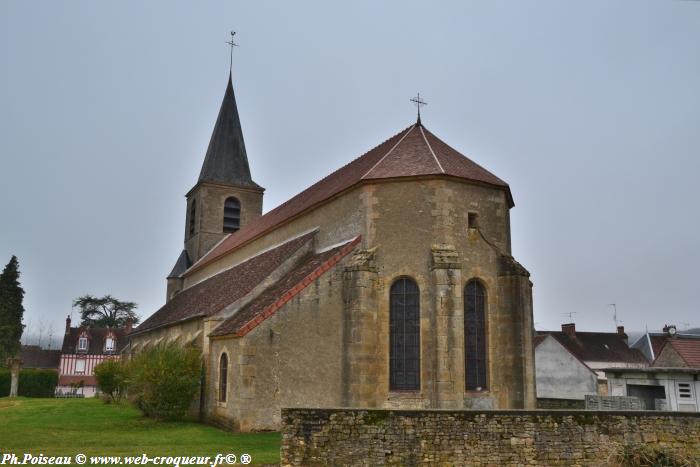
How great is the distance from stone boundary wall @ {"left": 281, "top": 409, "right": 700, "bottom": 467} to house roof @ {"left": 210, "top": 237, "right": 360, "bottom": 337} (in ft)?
18.4

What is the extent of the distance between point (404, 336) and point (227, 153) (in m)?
25.5

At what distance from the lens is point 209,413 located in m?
18.6

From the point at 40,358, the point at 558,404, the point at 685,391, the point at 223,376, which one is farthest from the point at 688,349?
the point at 40,358

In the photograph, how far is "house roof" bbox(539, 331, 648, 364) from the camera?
46844 mm

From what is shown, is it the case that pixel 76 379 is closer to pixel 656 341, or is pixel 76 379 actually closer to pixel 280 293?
pixel 280 293

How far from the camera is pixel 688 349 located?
24516 millimetres

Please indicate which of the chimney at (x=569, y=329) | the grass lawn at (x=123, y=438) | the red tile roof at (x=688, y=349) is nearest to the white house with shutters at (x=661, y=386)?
the red tile roof at (x=688, y=349)

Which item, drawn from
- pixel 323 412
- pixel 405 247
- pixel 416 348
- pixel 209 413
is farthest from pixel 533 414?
pixel 209 413

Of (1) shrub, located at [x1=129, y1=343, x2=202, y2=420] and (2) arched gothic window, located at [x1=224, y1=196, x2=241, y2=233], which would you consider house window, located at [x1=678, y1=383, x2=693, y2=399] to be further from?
(2) arched gothic window, located at [x1=224, y1=196, x2=241, y2=233]

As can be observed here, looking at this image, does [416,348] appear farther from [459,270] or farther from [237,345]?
[237,345]

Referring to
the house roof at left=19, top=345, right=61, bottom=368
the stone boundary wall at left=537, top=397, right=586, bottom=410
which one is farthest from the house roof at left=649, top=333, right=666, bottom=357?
the house roof at left=19, top=345, right=61, bottom=368

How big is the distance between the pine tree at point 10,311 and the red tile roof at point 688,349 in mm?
43660

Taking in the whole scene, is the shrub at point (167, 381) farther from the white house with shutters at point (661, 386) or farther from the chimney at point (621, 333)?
the chimney at point (621, 333)

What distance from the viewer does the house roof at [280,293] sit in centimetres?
1647
